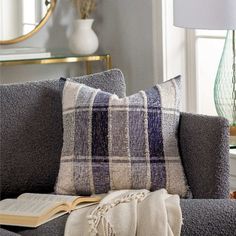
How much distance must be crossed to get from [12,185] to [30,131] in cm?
20

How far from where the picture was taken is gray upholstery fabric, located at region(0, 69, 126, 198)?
2469 millimetres

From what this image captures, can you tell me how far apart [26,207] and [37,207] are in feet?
0.14

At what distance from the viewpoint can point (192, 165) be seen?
2.42 metres

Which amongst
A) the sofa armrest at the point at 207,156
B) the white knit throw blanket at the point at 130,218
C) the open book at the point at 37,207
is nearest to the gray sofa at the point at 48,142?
the sofa armrest at the point at 207,156

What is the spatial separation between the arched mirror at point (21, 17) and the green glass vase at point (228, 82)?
130 cm

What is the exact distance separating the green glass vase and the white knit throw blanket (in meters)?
0.90

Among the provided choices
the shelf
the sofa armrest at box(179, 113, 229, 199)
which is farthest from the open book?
the shelf

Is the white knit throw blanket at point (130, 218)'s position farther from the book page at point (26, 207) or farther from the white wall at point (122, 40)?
the white wall at point (122, 40)

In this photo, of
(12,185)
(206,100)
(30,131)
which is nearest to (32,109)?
(30,131)

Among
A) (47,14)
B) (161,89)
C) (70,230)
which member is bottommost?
(70,230)

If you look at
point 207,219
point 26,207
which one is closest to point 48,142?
point 26,207

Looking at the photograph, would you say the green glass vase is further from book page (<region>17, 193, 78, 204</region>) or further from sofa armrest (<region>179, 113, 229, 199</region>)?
book page (<region>17, 193, 78, 204</region>)

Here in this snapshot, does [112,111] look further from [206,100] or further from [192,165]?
[206,100]

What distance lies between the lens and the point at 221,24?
2691 millimetres
